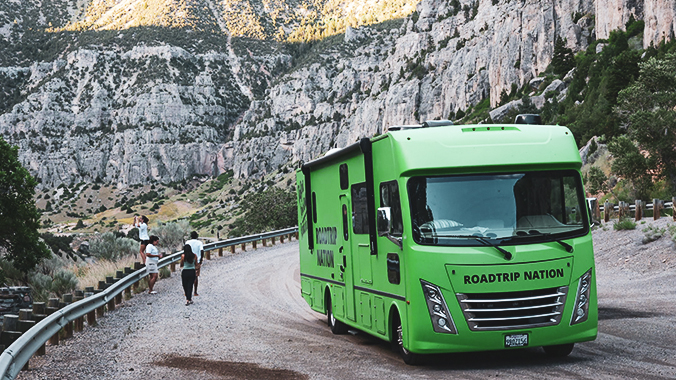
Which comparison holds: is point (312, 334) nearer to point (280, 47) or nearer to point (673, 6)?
point (673, 6)

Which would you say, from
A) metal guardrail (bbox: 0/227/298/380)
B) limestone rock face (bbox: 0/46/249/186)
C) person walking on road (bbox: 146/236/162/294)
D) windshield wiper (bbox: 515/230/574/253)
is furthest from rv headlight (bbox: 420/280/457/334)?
limestone rock face (bbox: 0/46/249/186)

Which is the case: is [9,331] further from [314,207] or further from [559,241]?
[559,241]

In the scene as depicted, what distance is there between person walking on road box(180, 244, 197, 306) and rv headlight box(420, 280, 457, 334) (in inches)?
392

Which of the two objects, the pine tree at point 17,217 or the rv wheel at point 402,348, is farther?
the pine tree at point 17,217

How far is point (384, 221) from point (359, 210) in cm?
175

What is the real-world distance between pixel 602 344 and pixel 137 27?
156344mm

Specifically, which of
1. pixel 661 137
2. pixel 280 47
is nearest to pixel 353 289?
pixel 661 137

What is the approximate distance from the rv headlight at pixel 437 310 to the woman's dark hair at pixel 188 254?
34.4ft

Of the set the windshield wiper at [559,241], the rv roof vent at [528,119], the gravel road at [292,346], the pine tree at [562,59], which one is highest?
the pine tree at [562,59]

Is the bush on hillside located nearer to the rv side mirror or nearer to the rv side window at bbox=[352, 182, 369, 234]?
the rv side window at bbox=[352, 182, 369, 234]

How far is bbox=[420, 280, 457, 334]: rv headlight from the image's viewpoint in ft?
26.4

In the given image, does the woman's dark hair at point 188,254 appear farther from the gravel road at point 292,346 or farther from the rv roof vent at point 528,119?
the rv roof vent at point 528,119

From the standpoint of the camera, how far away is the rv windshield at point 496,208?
8297mm

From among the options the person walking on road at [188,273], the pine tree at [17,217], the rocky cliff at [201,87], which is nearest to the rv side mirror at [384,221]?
the person walking on road at [188,273]
